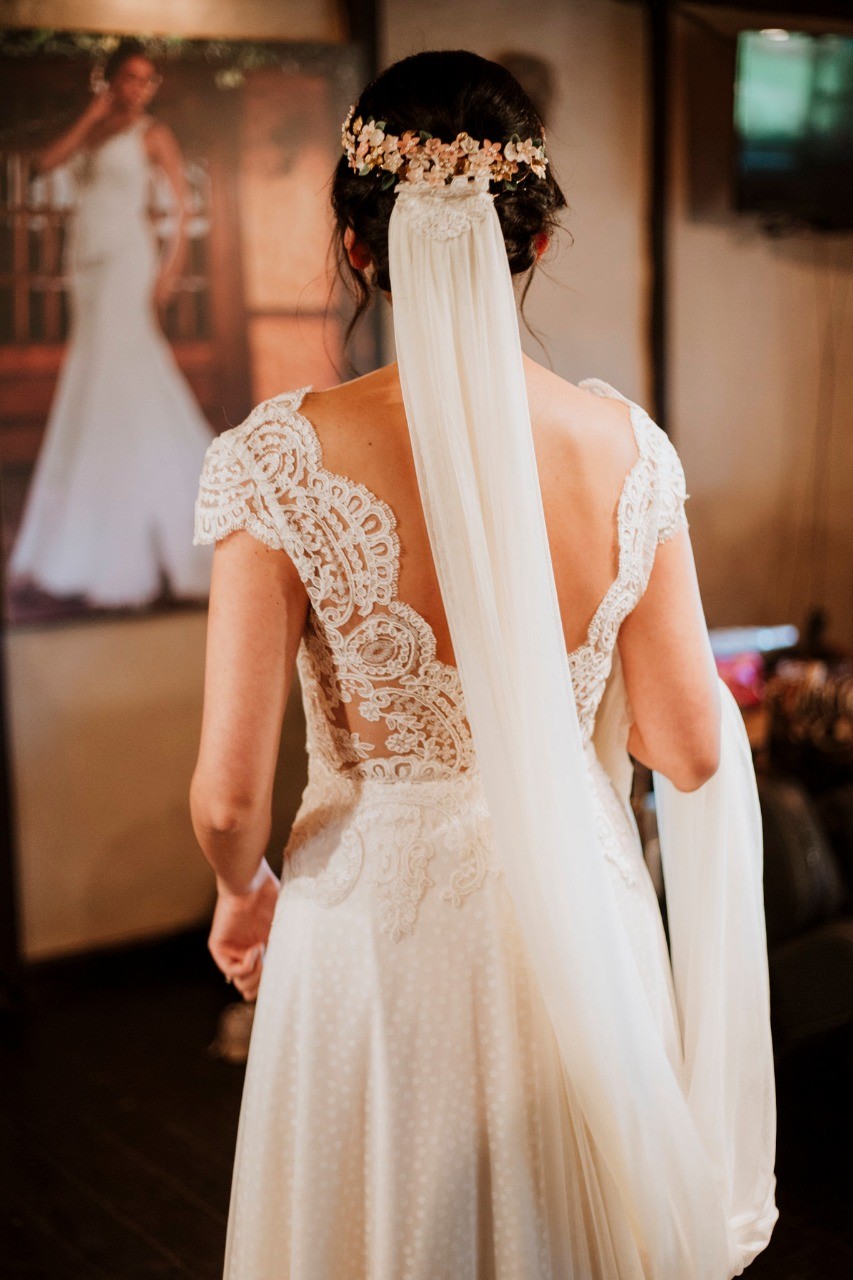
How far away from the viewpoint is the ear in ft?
4.28

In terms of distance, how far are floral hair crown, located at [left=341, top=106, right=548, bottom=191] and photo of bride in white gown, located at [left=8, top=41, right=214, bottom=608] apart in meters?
2.34

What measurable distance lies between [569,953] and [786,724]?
2.37 metres

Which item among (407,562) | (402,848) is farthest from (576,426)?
(402,848)

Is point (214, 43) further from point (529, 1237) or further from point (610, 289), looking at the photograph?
point (529, 1237)

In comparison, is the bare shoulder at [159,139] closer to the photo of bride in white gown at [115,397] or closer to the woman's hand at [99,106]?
the photo of bride in white gown at [115,397]

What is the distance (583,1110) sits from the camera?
4.27ft

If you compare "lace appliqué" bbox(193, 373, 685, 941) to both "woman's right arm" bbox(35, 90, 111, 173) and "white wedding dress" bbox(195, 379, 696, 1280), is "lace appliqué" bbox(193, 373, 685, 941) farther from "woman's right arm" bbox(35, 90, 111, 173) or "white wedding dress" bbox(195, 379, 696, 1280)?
"woman's right arm" bbox(35, 90, 111, 173)

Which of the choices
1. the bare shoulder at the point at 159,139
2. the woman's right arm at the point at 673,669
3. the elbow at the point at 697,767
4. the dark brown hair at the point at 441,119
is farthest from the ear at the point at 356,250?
the bare shoulder at the point at 159,139

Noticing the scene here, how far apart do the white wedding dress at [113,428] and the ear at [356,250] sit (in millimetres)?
2275

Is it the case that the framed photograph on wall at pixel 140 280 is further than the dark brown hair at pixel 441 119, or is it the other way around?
the framed photograph on wall at pixel 140 280

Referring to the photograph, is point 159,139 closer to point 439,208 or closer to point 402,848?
point 439,208

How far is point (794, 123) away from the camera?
4082mm

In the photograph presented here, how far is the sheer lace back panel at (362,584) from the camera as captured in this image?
1.22m

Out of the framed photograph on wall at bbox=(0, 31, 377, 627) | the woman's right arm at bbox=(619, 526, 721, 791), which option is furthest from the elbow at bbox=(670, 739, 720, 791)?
the framed photograph on wall at bbox=(0, 31, 377, 627)
